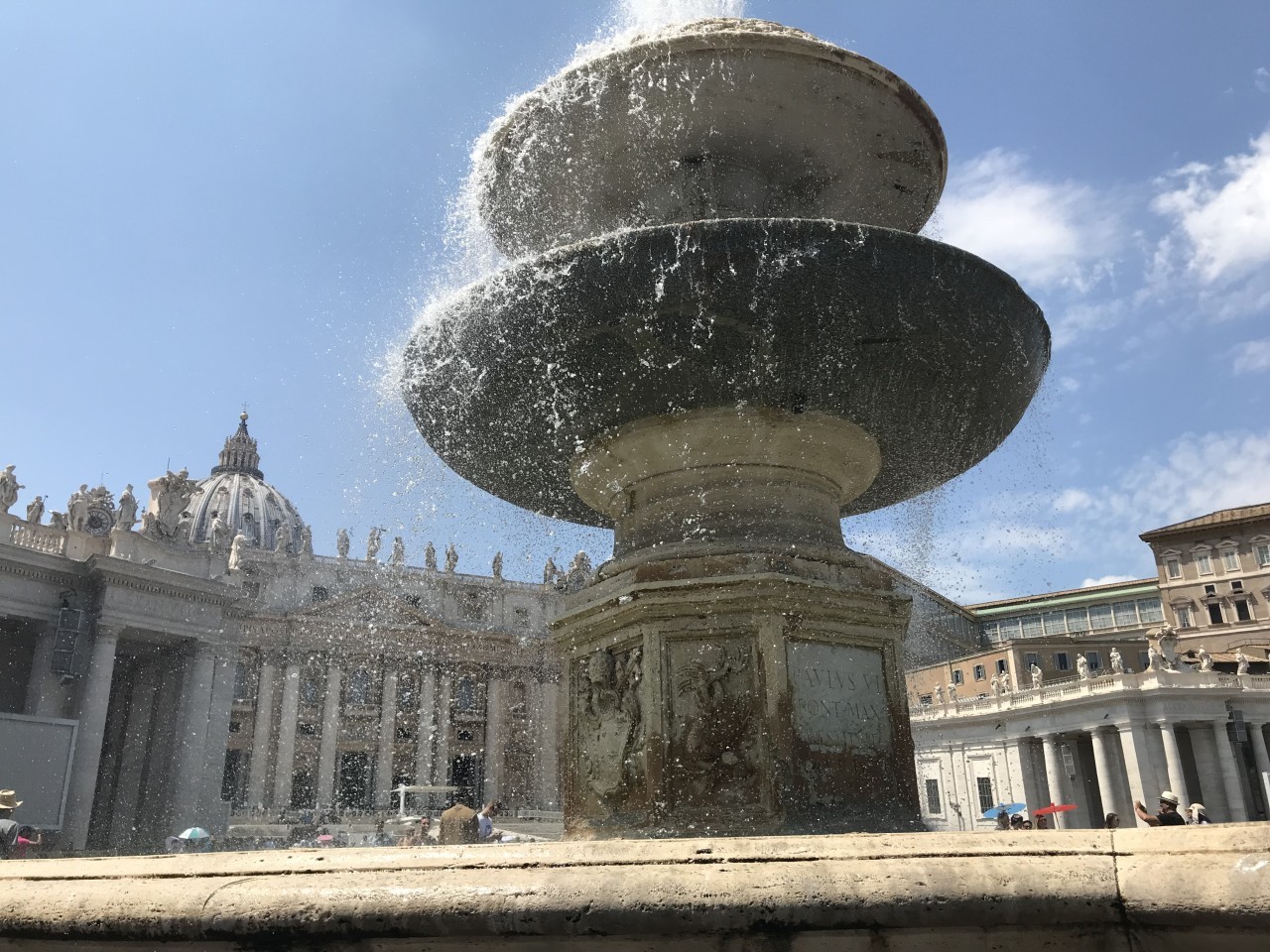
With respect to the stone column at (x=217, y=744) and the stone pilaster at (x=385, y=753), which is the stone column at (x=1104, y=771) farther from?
Result: the stone pilaster at (x=385, y=753)

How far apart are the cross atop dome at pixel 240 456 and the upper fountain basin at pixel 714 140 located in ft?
363

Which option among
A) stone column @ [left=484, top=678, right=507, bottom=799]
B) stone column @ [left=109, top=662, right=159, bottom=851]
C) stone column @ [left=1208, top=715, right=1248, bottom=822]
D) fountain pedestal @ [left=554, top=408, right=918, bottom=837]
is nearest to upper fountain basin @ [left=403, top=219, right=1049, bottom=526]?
fountain pedestal @ [left=554, top=408, right=918, bottom=837]

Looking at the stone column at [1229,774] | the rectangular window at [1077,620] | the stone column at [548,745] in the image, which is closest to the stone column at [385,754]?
the stone column at [548,745]

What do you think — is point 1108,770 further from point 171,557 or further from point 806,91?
point 806,91

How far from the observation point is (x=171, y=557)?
30.0 m

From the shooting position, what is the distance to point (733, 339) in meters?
4.30

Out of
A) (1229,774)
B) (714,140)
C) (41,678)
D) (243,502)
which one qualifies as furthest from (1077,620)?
(243,502)

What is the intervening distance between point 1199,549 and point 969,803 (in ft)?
74.7

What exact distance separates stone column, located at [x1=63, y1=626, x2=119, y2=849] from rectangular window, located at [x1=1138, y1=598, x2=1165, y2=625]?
54468 millimetres

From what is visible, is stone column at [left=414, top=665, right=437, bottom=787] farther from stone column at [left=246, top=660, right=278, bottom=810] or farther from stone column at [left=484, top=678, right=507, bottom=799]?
stone column at [left=246, top=660, right=278, bottom=810]

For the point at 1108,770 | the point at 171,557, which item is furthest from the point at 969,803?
the point at 171,557

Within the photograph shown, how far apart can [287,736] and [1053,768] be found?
4658 centimetres

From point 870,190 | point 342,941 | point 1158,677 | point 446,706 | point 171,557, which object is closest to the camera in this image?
point 342,941

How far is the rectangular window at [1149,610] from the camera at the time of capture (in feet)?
191
